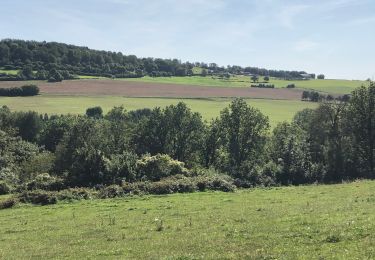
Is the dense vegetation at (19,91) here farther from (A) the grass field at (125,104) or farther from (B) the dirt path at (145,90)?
(A) the grass field at (125,104)

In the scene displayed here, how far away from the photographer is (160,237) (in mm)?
21422

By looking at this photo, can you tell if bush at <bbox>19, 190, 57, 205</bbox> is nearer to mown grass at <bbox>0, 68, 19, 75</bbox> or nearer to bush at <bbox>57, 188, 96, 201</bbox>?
bush at <bbox>57, 188, 96, 201</bbox>

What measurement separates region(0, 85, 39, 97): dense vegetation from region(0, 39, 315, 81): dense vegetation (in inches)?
554

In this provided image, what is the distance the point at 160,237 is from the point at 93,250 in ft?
10.5

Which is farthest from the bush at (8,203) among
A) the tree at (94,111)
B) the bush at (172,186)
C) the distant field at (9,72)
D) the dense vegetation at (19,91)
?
the distant field at (9,72)

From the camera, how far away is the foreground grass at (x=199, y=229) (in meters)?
16.9

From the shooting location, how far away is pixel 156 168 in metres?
49.0

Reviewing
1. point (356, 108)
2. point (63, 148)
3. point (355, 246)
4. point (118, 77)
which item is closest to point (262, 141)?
point (356, 108)

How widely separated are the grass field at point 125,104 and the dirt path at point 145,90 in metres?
4.73

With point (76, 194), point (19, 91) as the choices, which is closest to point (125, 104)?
point (19, 91)

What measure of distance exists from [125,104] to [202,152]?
5303 centimetres

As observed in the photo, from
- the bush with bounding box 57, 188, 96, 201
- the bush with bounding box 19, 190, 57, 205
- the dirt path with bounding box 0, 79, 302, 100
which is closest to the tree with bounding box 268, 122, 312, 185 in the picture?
the bush with bounding box 57, 188, 96, 201

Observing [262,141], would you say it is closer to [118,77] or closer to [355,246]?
[355,246]

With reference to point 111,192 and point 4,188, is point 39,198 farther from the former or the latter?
point 4,188
